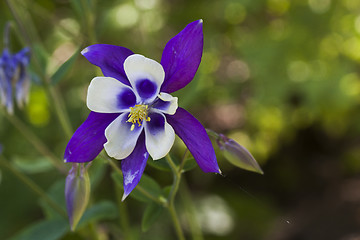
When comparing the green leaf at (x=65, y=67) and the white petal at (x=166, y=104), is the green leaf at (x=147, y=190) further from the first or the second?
the green leaf at (x=65, y=67)

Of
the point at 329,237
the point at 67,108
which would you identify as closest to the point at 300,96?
the point at 329,237

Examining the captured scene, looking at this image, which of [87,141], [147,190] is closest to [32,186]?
[147,190]

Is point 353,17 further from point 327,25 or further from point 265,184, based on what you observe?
point 265,184

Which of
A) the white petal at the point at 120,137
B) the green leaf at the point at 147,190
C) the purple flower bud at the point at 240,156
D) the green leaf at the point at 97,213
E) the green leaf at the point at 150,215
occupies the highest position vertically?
the white petal at the point at 120,137

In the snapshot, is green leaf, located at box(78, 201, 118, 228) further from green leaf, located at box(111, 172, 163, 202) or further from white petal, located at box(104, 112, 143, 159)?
white petal, located at box(104, 112, 143, 159)

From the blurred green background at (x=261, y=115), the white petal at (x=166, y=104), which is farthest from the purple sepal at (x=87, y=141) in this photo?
the blurred green background at (x=261, y=115)

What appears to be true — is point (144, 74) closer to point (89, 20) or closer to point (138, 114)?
point (138, 114)

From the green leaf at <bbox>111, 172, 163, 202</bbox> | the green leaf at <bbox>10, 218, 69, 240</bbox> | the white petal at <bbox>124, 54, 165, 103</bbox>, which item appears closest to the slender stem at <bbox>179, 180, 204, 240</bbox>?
the green leaf at <bbox>10, 218, 69, 240</bbox>
